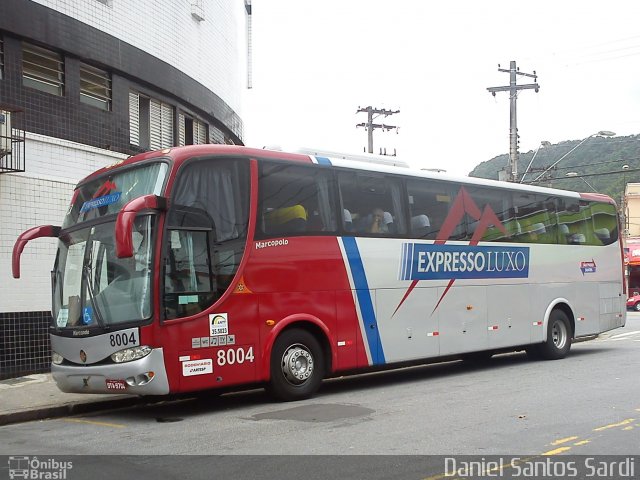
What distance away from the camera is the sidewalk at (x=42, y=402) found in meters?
9.91

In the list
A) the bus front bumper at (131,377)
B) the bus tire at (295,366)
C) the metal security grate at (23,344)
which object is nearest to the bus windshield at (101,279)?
the bus front bumper at (131,377)

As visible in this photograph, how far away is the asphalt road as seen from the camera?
668 cm

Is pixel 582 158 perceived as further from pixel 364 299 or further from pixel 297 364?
pixel 297 364

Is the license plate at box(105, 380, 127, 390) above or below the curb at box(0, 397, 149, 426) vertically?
above

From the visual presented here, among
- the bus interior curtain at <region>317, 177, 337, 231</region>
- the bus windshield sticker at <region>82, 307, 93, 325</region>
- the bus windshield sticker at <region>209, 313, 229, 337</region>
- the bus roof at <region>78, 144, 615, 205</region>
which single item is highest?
the bus roof at <region>78, 144, 615, 205</region>

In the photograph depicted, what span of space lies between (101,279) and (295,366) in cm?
308

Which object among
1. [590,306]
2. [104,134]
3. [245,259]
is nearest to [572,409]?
[245,259]

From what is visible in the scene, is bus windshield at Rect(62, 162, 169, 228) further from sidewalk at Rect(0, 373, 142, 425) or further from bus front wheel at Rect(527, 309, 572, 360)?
bus front wheel at Rect(527, 309, 572, 360)

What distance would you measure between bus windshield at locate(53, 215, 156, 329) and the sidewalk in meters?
1.24

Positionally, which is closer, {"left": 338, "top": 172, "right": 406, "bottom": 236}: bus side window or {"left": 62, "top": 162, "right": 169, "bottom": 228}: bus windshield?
{"left": 62, "top": 162, "right": 169, "bottom": 228}: bus windshield

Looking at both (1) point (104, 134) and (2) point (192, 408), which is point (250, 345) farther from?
(1) point (104, 134)

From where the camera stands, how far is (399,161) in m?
13.1

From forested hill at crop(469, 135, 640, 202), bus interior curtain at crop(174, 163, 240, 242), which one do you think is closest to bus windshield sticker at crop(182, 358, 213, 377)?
bus interior curtain at crop(174, 163, 240, 242)

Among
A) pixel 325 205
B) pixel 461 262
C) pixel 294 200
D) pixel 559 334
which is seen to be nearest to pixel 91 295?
pixel 294 200
